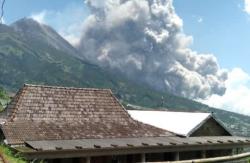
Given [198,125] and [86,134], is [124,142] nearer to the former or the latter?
[86,134]

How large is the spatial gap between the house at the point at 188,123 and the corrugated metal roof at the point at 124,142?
3.06 feet

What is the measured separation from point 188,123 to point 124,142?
369 inches

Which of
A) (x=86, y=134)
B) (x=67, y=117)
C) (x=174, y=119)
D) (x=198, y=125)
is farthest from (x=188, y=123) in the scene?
(x=67, y=117)

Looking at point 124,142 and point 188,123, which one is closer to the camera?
point 124,142

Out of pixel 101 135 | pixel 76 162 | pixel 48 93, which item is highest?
pixel 48 93

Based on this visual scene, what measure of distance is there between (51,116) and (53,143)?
5.80 metres

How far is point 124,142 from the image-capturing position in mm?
30109

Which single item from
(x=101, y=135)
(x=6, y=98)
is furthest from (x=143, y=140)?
(x=6, y=98)

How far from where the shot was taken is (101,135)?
31672mm

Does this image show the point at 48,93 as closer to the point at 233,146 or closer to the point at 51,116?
the point at 51,116

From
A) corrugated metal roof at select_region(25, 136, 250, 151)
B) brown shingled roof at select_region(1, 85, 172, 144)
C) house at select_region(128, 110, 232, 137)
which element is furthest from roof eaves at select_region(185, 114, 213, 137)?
brown shingled roof at select_region(1, 85, 172, 144)

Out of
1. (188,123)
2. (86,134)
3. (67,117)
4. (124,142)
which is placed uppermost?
(188,123)

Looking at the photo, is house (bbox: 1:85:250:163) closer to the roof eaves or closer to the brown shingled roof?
the brown shingled roof

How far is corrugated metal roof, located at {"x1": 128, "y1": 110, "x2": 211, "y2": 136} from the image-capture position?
36656 mm
